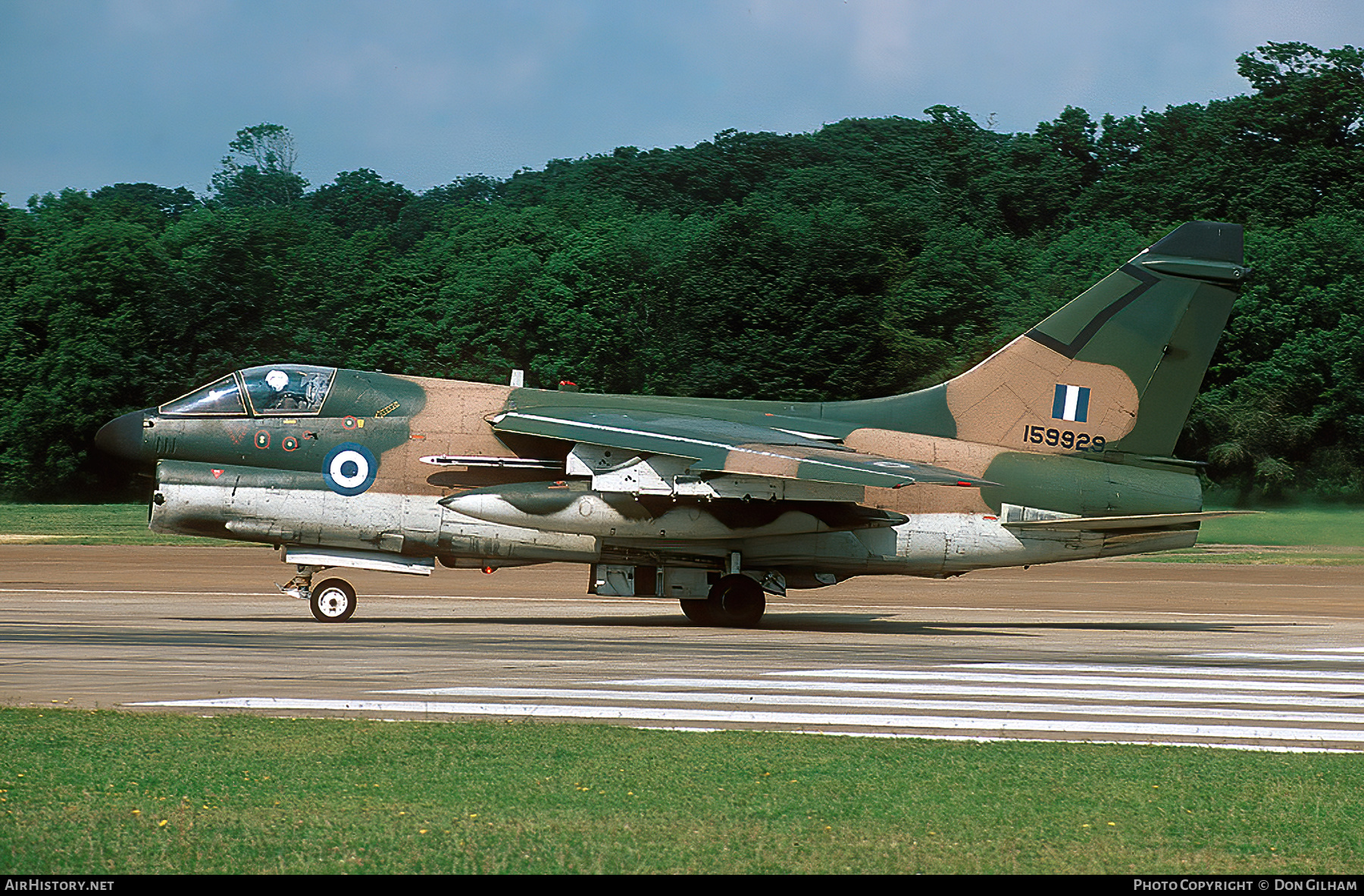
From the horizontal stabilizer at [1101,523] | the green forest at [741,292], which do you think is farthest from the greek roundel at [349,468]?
the green forest at [741,292]

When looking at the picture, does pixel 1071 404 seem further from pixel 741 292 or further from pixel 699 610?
pixel 741 292

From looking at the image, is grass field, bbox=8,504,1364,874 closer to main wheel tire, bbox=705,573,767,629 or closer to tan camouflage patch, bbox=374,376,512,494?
tan camouflage patch, bbox=374,376,512,494

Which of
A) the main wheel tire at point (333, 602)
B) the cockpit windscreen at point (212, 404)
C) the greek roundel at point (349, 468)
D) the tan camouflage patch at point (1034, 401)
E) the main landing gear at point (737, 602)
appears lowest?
the main wheel tire at point (333, 602)

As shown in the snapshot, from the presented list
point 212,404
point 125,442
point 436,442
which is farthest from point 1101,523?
point 125,442

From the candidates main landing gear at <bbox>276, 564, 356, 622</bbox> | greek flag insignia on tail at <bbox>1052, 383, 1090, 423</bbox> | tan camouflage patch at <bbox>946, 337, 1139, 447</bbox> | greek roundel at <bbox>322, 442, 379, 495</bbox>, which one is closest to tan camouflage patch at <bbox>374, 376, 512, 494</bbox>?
greek roundel at <bbox>322, 442, 379, 495</bbox>

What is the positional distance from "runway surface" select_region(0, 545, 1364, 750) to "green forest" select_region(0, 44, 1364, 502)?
2574 cm

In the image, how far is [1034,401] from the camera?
2225 cm

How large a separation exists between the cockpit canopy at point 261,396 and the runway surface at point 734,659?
3241 millimetres

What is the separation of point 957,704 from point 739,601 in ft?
→ 32.1

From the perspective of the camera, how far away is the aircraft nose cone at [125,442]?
68.9ft

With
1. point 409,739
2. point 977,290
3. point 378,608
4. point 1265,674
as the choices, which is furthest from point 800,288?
point 409,739

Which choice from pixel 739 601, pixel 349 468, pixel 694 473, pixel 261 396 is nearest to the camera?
pixel 694 473

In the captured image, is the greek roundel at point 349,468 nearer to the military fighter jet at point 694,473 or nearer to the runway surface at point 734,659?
the military fighter jet at point 694,473

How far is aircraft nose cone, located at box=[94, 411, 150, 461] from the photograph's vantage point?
21000 mm
